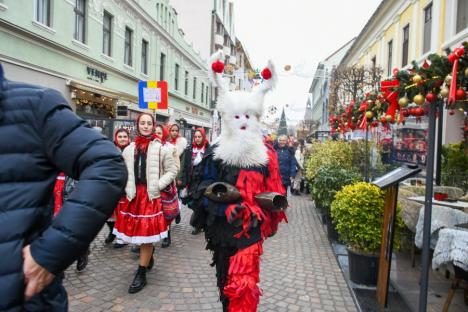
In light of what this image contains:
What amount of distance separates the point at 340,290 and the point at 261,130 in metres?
2.23

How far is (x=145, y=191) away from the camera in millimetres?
4293

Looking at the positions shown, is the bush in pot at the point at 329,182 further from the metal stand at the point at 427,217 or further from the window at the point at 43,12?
the window at the point at 43,12

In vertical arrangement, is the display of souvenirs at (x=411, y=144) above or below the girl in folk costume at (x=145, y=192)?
above

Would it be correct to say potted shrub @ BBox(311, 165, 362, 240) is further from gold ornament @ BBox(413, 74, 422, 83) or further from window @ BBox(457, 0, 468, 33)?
window @ BBox(457, 0, 468, 33)

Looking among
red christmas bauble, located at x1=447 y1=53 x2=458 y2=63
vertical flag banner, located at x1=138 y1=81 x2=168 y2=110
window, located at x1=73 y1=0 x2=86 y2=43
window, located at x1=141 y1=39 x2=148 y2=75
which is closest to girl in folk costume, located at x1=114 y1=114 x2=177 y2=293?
red christmas bauble, located at x1=447 y1=53 x2=458 y2=63

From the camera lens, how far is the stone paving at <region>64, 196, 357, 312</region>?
3.78m

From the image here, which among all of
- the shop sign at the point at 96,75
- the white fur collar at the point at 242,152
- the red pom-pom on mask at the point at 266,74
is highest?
the shop sign at the point at 96,75

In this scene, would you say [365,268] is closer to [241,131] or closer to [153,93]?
[241,131]

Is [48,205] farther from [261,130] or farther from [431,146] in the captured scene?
[431,146]

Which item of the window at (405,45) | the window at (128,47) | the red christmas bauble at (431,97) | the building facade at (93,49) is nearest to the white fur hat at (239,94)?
the red christmas bauble at (431,97)

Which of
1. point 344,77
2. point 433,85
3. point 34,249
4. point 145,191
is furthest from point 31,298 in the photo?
point 344,77

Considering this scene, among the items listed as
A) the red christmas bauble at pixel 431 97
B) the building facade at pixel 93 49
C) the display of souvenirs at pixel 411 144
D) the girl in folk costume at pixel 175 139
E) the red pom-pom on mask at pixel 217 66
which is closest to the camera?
the red christmas bauble at pixel 431 97

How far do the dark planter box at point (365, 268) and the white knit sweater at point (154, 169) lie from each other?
2.36 m

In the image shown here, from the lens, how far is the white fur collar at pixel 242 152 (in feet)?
10.3
